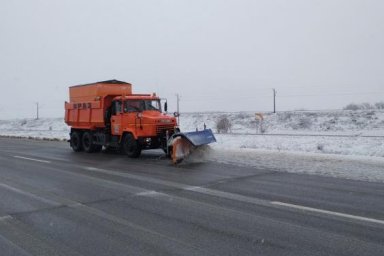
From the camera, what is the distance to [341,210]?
7.60m

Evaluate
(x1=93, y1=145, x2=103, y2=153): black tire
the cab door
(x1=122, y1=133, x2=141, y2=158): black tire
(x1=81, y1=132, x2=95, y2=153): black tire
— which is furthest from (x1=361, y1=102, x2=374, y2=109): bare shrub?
(x1=122, y1=133, x2=141, y2=158): black tire

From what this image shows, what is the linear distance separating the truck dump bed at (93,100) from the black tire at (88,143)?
390 millimetres

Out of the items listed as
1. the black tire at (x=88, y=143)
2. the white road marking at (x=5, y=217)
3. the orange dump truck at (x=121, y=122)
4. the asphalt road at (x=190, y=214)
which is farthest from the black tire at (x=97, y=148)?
the white road marking at (x=5, y=217)

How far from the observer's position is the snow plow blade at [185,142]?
15586mm

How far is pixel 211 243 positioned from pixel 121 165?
9560 mm

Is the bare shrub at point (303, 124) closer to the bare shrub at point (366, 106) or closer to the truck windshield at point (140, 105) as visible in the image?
the bare shrub at point (366, 106)

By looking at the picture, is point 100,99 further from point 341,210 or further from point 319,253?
point 319,253

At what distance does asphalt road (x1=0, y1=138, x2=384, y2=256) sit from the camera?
19.1ft

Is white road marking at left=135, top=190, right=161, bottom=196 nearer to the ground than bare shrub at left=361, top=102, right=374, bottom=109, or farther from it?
nearer to the ground

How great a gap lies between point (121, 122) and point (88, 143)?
3390 mm

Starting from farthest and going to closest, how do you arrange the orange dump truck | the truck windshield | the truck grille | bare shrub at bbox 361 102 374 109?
1. bare shrub at bbox 361 102 374 109
2. the truck windshield
3. the truck grille
4. the orange dump truck

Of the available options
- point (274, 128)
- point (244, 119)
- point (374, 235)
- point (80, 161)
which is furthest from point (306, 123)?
point (374, 235)

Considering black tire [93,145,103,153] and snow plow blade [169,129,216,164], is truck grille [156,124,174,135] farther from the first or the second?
black tire [93,145,103,153]

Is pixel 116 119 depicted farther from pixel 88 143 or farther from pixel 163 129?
pixel 88 143
